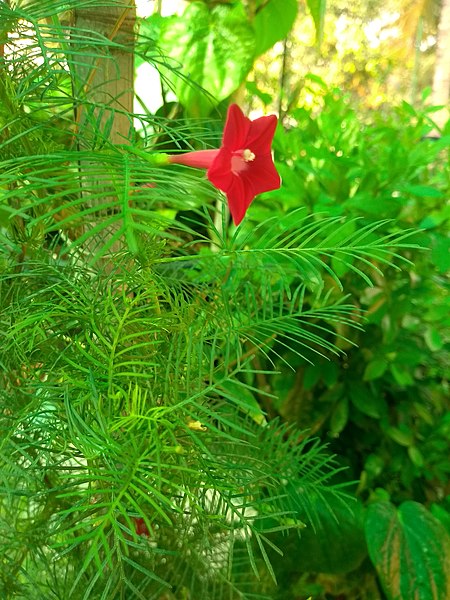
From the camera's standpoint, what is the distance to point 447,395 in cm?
102

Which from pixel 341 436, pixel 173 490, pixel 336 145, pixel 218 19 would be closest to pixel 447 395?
pixel 341 436

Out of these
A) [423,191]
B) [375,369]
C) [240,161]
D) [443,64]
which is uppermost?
[443,64]

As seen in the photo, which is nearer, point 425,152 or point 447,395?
point 425,152

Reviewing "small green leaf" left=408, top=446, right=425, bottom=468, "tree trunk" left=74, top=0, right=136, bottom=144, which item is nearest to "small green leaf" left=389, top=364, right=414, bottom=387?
"small green leaf" left=408, top=446, right=425, bottom=468

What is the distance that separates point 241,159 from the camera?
40 cm

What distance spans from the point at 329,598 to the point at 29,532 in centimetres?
59

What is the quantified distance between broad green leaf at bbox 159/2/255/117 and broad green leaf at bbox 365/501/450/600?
51 cm

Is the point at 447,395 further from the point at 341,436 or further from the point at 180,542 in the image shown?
the point at 180,542

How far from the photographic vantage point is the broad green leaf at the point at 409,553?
0.73 metres

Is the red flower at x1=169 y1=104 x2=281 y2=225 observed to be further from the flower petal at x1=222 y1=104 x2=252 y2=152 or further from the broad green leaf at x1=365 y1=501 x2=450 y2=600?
the broad green leaf at x1=365 y1=501 x2=450 y2=600

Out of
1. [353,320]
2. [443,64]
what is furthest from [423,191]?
[443,64]

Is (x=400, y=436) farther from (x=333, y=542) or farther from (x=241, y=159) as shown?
(x=241, y=159)

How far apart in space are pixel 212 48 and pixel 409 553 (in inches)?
24.7

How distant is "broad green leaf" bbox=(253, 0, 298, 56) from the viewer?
87 cm
